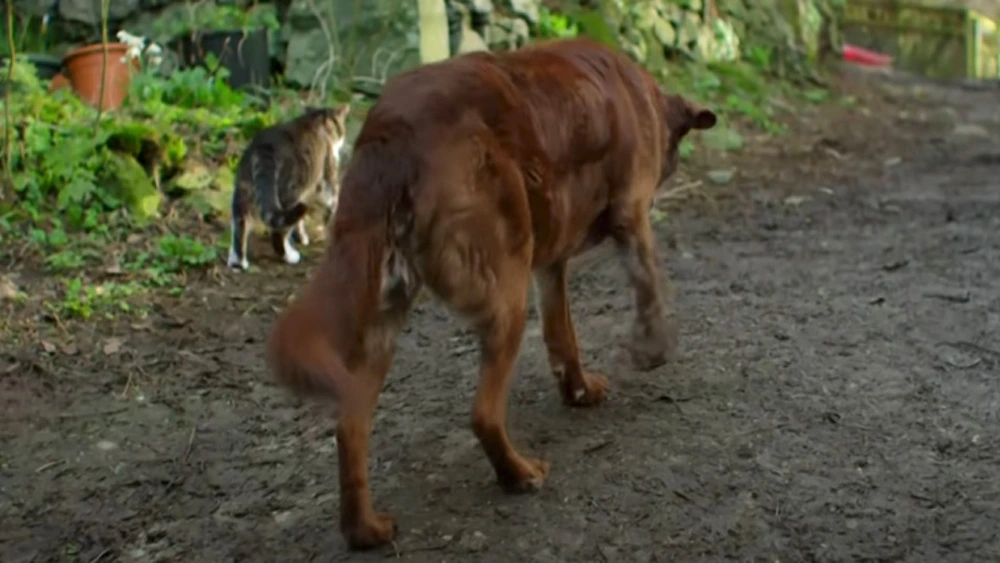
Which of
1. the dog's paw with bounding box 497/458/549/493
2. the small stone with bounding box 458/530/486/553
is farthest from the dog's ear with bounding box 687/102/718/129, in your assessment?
the small stone with bounding box 458/530/486/553

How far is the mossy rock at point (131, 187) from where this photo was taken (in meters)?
6.82

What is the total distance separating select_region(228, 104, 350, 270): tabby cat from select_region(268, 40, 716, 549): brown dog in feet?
9.13

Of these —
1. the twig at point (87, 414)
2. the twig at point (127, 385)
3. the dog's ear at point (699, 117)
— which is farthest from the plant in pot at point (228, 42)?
the dog's ear at point (699, 117)

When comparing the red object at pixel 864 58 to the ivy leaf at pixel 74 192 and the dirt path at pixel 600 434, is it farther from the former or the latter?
the ivy leaf at pixel 74 192

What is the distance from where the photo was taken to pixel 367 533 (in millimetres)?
3281

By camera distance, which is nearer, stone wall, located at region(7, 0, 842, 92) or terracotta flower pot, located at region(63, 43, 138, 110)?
terracotta flower pot, located at region(63, 43, 138, 110)

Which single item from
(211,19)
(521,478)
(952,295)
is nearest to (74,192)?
(211,19)

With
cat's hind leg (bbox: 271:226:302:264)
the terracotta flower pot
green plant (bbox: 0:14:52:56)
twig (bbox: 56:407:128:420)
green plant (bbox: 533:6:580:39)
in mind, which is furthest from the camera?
green plant (bbox: 533:6:580:39)

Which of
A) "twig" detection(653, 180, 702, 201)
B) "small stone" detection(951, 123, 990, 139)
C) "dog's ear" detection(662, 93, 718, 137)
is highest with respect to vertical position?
"dog's ear" detection(662, 93, 718, 137)

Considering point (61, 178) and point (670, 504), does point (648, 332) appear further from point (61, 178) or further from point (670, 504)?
point (61, 178)

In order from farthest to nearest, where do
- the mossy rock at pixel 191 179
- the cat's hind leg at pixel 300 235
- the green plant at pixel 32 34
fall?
the green plant at pixel 32 34, the mossy rock at pixel 191 179, the cat's hind leg at pixel 300 235

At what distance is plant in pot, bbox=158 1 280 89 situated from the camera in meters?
8.66

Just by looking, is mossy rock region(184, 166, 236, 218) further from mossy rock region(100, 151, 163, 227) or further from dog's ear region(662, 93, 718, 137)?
dog's ear region(662, 93, 718, 137)

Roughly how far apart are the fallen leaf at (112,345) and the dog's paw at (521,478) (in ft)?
7.61
